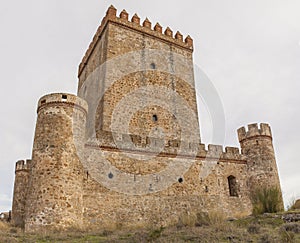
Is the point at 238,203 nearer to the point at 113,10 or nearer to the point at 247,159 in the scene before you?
the point at 247,159

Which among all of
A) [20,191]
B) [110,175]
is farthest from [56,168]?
[20,191]

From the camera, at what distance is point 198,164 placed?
1595 cm

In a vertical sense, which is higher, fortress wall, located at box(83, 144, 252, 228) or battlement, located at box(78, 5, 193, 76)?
battlement, located at box(78, 5, 193, 76)

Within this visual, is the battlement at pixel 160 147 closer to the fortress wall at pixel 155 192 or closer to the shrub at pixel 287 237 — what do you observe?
the fortress wall at pixel 155 192

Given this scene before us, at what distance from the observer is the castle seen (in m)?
12.3

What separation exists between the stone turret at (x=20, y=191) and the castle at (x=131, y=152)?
0.16ft

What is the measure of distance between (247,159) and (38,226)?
37.0ft

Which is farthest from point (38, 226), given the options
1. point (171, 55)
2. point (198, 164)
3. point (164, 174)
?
point (171, 55)

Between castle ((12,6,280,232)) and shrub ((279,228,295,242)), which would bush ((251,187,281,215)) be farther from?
shrub ((279,228,295,242))

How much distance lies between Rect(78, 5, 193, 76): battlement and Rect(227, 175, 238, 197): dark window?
10262 mm

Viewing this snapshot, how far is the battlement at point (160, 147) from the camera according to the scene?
14297 mm

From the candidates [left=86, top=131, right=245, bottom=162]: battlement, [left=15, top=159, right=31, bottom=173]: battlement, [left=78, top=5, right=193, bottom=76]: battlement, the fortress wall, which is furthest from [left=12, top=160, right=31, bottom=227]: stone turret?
[left=78, top=5, right=193, bottom=76]: battlement

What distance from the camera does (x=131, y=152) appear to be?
1463 cm

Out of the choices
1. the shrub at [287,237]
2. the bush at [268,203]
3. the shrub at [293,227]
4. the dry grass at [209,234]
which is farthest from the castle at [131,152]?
the shrub at [287,237]
